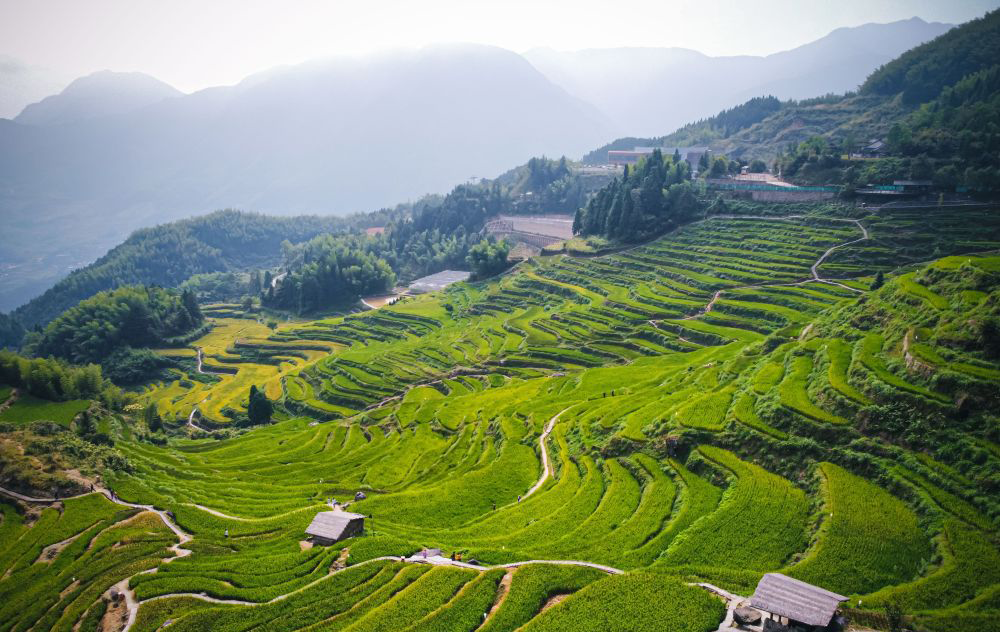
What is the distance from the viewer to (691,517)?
86.4 feet

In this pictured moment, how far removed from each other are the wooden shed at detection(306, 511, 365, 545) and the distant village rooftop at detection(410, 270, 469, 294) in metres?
93.5

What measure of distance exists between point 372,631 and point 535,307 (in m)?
65.4

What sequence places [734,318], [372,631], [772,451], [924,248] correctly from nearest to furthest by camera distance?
[372,631] < [772,451] < [734,318] < [924,248]

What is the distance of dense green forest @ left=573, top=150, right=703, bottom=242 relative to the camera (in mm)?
95188

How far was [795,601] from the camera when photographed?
17672 millimetres

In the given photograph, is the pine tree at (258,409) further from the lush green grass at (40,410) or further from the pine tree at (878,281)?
the pine tree at (878,281)

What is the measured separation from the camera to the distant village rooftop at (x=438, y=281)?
408ft

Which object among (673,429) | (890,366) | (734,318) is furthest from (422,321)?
(890,366)

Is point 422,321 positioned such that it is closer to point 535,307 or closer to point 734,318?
point 535,307

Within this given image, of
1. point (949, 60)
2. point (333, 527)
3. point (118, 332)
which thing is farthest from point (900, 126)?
point (118, 332)

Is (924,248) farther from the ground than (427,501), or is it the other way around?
(924,248)

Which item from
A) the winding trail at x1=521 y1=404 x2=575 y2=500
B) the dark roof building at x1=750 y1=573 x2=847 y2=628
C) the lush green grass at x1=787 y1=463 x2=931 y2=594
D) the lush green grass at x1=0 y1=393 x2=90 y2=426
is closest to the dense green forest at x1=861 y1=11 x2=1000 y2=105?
the winding trail at x1=521 y1=404 x2=575 y2=500

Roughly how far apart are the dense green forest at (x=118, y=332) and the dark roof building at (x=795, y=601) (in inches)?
3770

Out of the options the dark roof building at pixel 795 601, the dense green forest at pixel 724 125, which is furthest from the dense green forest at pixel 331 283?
the dark roof building at pixel 795 601
